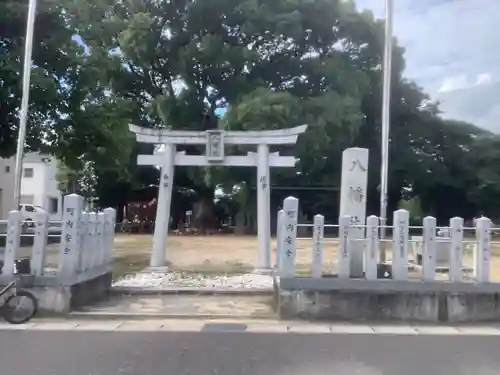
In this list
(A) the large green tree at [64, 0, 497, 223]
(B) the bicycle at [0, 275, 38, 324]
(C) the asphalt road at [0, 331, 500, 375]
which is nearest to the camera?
(C) the asphalt road at [0, 331, 500, 375]

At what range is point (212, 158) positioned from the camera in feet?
57.1

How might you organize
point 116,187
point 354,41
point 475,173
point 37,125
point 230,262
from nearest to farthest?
point 230,262 < point 37,125 < point 354,41 < point 475,173 < point 116,187

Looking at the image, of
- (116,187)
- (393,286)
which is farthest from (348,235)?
(116,187)

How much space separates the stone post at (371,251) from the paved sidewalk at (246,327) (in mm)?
899

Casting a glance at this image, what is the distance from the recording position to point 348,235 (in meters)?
10.8

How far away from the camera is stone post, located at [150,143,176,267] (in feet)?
54.9

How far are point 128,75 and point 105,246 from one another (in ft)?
76.5

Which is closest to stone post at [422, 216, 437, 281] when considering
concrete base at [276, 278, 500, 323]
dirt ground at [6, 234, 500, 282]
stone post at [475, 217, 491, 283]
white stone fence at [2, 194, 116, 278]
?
concrete base at [276, 278, 500, 323]

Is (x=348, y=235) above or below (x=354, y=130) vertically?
below

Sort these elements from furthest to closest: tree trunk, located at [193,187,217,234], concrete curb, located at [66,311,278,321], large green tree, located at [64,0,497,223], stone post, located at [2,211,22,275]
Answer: tree trunk, located at [193,187,217,234] < large green tree, located at [64,0,497,223] < stone post, located at [2,211,22,275] < concrete curb, located at [66,311,278,321]

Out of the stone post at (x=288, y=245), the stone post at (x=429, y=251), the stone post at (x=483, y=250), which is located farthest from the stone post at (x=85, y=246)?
the stone post at (x=483, y=250)

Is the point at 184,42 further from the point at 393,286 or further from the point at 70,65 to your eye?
the point at 393,286

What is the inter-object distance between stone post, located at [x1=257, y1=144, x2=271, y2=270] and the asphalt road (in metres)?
7.44

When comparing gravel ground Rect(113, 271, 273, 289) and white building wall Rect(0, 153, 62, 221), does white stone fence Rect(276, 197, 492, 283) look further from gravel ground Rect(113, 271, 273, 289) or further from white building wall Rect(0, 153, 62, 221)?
white building wall Rect(0, 153, 62, 221)
